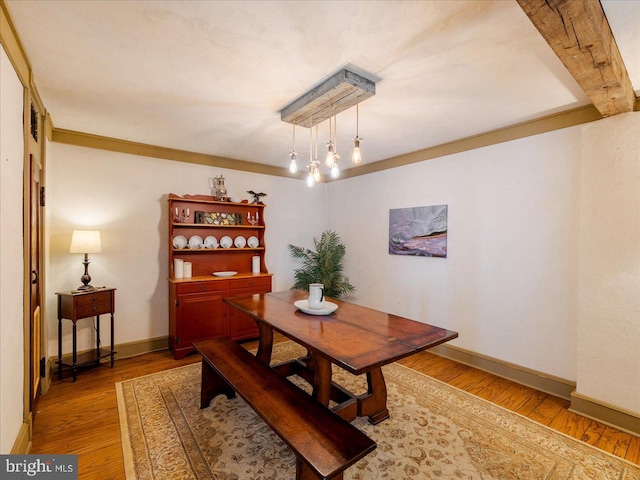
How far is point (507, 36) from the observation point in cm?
162

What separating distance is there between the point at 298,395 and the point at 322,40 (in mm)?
2075

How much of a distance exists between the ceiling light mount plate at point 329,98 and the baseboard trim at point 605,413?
2.95 meters

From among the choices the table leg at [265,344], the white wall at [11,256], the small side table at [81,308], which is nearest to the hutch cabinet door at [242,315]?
the table leg at [265,344]

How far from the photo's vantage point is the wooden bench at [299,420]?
1281 mm

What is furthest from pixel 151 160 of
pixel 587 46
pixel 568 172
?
pixel 568 172

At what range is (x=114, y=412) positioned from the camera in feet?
7.75

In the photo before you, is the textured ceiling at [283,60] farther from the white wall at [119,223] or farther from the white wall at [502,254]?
the white wall at [119,223]

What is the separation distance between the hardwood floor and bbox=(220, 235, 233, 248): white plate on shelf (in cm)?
152

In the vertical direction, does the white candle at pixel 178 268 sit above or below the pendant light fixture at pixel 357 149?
below

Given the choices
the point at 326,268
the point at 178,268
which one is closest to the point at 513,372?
the point at 326,268

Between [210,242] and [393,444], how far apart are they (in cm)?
318

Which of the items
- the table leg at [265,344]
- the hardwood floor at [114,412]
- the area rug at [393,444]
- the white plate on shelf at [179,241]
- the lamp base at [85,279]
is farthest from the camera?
the white plate on shelf at [179,241]

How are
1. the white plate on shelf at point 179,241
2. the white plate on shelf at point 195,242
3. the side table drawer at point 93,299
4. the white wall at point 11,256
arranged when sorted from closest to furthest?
the white wall at point 11,256
the side table drawer at point 93,299
the white plate on shelf at point 179,241
the white plate on shelf at point 195,242

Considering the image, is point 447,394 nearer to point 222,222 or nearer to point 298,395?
point 298,395
